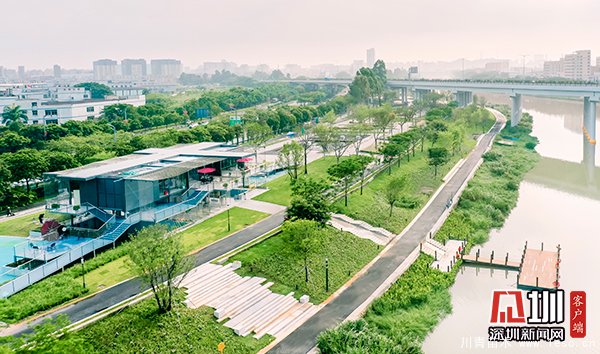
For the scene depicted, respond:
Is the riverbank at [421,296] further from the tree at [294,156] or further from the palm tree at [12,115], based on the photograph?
the palm tree at [12,115]

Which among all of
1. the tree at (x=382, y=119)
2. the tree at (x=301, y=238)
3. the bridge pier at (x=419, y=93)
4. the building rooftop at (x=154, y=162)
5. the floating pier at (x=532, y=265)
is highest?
the bridge pier at (x=419, y=93)

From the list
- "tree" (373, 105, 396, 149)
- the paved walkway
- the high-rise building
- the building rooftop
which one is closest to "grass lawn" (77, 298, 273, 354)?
the paved walkway

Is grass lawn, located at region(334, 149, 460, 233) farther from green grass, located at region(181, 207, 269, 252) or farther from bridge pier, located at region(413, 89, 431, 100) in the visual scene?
bridge pier, located at region(413, 89, 431, 100)

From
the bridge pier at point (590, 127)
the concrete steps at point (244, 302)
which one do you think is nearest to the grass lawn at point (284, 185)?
the concrete steps at point (244, 302)

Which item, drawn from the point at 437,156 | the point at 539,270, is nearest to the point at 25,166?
the point at 437,156

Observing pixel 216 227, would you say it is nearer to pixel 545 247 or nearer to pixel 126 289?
pixel 126 289
